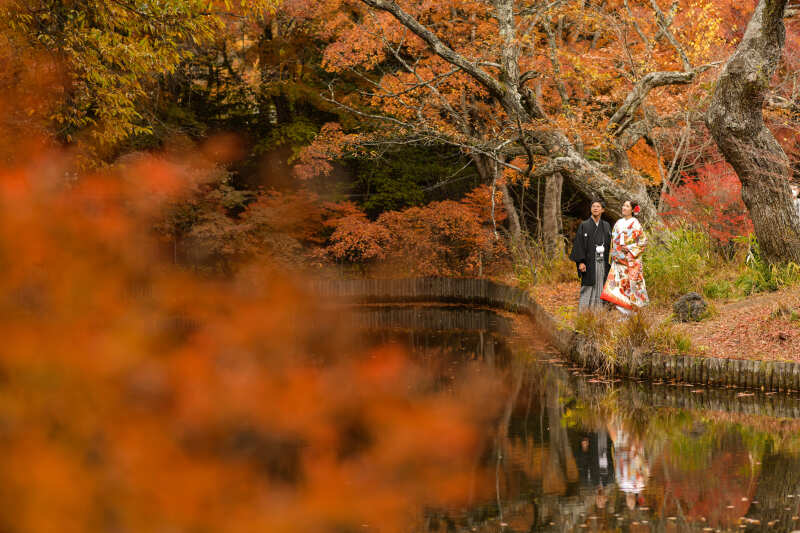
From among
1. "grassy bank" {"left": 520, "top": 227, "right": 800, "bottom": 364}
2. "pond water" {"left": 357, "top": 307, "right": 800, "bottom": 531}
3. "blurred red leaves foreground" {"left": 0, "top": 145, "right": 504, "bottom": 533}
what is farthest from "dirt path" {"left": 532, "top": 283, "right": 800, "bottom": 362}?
"blurred red leaves foreground" {"left": 0, "top": 145, "right": 504, "bottom": 533}

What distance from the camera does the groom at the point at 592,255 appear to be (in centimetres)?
1210

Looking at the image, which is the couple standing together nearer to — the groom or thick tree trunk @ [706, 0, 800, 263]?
the groom

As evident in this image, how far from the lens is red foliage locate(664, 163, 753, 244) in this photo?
14.4 metres

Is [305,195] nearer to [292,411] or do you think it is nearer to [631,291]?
[631,291]

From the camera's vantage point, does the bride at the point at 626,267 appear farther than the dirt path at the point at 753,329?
Yes

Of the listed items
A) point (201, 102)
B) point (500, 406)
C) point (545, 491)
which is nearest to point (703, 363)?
point (500, 406)

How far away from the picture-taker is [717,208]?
1487 cm

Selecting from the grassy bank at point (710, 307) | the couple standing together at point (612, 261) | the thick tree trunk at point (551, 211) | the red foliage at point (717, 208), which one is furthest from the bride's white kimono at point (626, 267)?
the thick tree trunk at point (551, 211)

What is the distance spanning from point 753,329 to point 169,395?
881 cm

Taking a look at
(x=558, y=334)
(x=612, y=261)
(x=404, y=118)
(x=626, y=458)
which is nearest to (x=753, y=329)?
(x=612, y=261)

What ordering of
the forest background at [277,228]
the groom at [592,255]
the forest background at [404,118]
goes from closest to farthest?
the forest background at [277,228], the groom at [592,255], the forest background at [404,118]

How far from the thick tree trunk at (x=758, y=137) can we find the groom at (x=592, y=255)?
2072 millimetres

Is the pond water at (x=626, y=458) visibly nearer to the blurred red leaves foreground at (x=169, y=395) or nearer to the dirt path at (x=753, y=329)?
the dirt path at (x=753, y=329)

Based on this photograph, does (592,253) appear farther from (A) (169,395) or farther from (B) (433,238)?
(A) (169,395)
